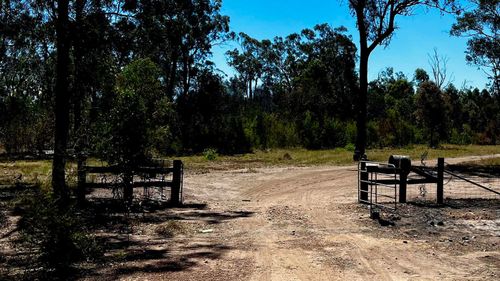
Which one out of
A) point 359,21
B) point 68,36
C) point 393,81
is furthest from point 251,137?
point 393,81

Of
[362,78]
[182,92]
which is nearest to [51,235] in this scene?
[362,78]

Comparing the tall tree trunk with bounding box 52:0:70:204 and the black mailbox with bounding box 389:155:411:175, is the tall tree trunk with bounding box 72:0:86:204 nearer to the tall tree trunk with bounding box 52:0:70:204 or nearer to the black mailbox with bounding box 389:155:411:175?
the tall tree trunk with bounding box 52:0:70:204

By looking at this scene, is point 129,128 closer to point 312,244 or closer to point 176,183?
point 176,183

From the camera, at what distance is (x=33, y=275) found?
7.05 meters

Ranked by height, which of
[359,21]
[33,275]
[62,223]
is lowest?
[33,275]

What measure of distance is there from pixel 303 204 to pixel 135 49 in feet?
28.3

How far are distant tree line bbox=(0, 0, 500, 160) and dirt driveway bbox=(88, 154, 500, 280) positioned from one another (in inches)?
107

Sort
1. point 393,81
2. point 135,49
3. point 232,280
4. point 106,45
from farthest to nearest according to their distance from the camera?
point 393,81 < point 135,49 < point 106,45 < point 232,280

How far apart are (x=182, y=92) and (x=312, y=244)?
1492 inches

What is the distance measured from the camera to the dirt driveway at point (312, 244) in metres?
7.21

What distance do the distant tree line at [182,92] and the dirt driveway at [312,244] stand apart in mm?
2720

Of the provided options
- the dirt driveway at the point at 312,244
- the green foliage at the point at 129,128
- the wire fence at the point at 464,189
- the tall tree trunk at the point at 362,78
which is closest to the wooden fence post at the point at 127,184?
the green foliage at the point at 129,128

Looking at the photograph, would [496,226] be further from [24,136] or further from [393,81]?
[393,81]

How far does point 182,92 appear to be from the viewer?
45.7m
